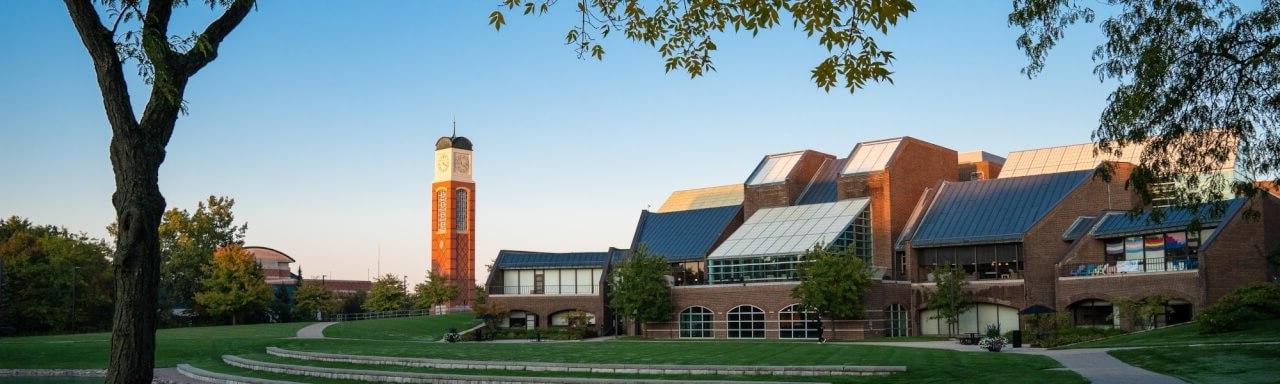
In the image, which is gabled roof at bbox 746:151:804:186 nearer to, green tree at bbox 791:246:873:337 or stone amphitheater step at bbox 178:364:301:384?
green tree at bbox 791:246:873:337

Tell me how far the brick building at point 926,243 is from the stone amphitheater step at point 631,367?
2761 cm

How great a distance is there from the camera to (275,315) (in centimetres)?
8881

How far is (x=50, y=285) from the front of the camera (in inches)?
2810

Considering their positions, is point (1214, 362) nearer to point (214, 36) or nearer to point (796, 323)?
point (214, 36)

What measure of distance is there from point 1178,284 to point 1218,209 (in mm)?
30568

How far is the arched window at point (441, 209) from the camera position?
362 feet

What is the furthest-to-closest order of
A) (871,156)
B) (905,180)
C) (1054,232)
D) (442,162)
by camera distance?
(442,162)
(871,156)
(905,180)
(1054,232)

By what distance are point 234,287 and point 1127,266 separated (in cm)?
5853

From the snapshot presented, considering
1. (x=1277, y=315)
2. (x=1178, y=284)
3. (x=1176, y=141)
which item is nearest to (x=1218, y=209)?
(x=1176, y=141)

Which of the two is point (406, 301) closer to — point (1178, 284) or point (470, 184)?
point (470, 184)

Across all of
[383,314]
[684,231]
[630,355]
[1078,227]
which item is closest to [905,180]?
[1078,227]

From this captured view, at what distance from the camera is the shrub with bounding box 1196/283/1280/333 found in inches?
1415

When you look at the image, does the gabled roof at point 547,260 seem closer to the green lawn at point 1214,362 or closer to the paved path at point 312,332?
the paved path at point 312,332

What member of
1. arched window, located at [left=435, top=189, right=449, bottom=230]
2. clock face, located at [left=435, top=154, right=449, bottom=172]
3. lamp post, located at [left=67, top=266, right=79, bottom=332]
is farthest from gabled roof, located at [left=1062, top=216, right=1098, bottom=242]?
clock face, located at [left=435, top=154, right=449, bottom=172]
